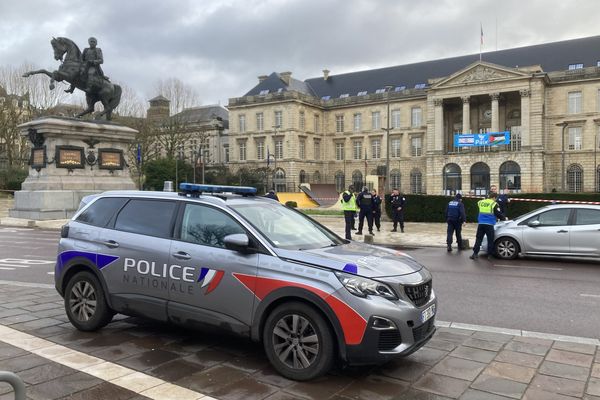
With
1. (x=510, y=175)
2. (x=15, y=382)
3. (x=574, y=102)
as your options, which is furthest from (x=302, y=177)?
(x=15, y=382)

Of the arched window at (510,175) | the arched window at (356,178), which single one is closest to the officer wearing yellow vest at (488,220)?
the arched window at (510,175)

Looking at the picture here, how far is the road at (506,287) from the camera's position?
662 centimetres

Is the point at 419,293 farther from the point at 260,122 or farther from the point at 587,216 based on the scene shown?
the point at 260,122

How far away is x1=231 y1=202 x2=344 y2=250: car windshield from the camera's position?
16.4 feet

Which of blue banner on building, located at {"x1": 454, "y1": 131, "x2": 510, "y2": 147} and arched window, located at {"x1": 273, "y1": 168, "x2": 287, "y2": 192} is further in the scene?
arched window, located at {"x1": 273, "y1": 168, "x2": 287, "y2": 192}

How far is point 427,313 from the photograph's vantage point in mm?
4609

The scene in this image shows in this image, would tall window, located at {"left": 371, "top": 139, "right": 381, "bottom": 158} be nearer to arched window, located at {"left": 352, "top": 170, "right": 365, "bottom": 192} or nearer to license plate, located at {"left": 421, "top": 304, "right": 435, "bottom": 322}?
arched window, located at {"left": 352, "top": 170, "right": 365, "bottom": 192}

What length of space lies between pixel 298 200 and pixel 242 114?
1548 inches

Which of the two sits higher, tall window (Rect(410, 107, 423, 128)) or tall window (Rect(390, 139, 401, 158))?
tall window (Rect(410, 107, 423, 128))

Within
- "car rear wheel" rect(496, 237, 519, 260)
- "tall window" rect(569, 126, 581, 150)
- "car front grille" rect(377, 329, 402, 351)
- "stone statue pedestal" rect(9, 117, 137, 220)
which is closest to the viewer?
"car front grille" rect(377, 329, 402, 351)

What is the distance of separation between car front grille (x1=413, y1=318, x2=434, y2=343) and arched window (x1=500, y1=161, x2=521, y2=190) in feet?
223

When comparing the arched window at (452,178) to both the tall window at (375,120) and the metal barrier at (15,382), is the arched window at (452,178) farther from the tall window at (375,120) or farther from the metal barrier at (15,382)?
the metal barrier at (15,382)

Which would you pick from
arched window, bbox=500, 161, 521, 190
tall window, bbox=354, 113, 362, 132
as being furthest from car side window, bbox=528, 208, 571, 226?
tall window, bbox=354, 113, 362, 132

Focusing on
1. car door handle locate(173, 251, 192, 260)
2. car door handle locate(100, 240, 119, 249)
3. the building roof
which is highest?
the building roof
